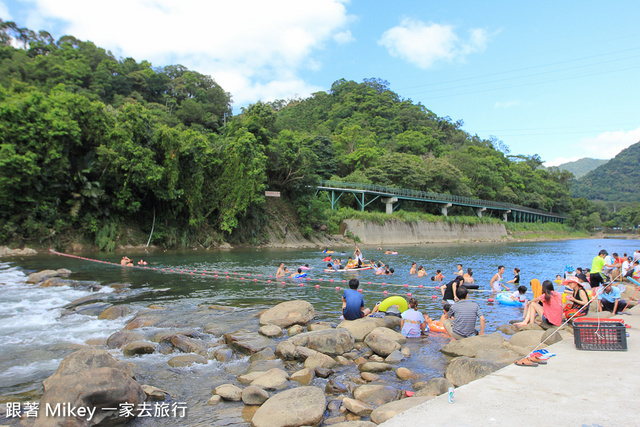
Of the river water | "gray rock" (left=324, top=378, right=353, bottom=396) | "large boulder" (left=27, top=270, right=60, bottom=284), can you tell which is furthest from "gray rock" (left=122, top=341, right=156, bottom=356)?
"large boulder" (left=27, top=270, right=60, bottom=284)

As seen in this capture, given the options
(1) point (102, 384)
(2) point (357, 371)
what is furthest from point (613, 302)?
(1) point (102, 384)

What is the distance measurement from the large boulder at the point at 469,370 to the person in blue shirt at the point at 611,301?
6.58 meters

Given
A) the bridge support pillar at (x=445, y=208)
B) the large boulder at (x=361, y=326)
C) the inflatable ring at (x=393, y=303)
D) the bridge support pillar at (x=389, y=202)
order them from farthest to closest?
the bridge support pillar at (x=445, y=208)
the bridge support pillar at (x=389, y=202)
the inflatable ring at (x=393, y=303)
the large boulder at (x=361, y=326)

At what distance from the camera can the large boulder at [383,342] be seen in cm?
925

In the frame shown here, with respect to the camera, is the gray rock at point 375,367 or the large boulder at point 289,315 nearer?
the gray rock at point 375,367

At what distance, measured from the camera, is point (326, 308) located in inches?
575

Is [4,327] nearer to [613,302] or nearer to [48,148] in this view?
[613,302]

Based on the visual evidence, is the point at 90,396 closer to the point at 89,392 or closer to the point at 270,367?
the point at 89,392

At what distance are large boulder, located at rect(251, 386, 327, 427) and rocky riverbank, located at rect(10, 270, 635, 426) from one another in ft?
0.05

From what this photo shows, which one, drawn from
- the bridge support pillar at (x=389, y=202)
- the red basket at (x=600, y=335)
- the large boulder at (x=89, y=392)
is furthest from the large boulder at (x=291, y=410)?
the bridge support pillar at (x=389, y=202)

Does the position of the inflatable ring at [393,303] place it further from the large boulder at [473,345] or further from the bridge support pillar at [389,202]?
the bridge support pillar at [389,202]

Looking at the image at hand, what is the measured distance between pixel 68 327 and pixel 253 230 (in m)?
33.5

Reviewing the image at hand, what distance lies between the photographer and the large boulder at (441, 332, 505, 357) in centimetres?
893

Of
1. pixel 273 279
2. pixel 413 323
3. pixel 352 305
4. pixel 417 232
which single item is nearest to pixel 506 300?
pixel 413 323
